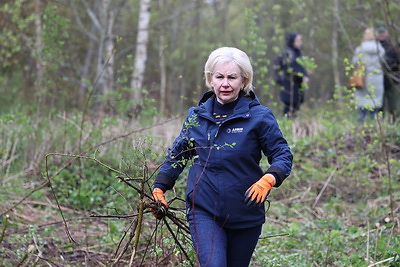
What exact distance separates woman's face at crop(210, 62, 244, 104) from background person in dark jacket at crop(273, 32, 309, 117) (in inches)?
282

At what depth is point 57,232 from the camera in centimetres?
564

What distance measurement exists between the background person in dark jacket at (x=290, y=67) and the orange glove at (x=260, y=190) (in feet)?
24.3

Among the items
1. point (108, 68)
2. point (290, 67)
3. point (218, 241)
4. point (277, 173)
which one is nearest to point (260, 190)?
point (277, 173)

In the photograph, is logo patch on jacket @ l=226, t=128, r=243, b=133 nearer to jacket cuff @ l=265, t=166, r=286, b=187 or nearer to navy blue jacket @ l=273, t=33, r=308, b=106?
jacket cuff @ l=265, t=166, r=286, b=187

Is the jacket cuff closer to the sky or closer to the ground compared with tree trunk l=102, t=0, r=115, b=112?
closer to the ground

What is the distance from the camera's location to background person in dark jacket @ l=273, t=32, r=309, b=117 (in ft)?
34.6

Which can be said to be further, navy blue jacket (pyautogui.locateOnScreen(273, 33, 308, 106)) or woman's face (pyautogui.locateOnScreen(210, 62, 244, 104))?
navy blue jacket (pyautogui.locateOnScreen(273, 33, 308, 106))

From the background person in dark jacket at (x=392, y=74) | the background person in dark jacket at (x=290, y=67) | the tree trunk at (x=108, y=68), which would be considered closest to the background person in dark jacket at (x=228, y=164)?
the tree trunk at (x=108, y=68)

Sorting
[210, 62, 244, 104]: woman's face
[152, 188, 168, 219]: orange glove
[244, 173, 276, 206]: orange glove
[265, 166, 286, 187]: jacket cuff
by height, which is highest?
[210, 62, 244, 104]: woman's face

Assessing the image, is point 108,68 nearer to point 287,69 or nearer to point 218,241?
point 287,69

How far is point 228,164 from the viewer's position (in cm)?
321

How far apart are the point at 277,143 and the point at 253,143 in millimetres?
138

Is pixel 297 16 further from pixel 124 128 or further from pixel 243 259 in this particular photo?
pixel 243 259

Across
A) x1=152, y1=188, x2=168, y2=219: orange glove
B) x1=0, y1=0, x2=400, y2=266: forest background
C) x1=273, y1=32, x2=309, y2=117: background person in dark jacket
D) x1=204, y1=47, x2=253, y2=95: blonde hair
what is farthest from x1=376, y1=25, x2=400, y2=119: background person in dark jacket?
x1=152, y1=188, x2=168, y2=219: orange glove
